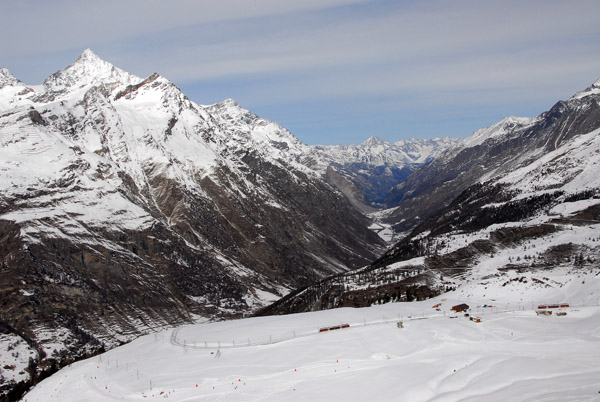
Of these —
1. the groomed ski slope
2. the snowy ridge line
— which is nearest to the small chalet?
the snowy ridge line

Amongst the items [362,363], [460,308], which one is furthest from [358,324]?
[362,363]

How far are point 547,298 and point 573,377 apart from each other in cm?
5233

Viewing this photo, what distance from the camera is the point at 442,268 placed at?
177 m

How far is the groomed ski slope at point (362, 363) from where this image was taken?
Answer: 5850 cm

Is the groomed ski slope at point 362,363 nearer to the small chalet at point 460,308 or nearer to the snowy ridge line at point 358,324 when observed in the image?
the snowy ridge line at point 358,324

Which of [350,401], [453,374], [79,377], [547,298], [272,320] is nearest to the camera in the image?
[350,401]

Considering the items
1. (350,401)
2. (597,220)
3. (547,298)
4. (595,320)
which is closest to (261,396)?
(350,401)

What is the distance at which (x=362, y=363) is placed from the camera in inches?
2633

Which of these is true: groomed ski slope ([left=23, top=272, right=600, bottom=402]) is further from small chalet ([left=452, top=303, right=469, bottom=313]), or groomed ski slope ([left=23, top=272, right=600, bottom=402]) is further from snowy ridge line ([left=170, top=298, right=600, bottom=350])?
small chalet ([left=452, top=303, right=469, bottom=313])

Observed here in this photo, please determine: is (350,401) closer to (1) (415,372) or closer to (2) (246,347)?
(1) (415,372)

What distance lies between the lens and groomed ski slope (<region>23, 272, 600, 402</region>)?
2303 inches

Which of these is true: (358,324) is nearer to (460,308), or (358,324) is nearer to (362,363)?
(460,308)

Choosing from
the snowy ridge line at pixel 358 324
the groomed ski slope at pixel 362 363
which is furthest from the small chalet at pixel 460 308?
the groomed ski slope at pixel 362 363

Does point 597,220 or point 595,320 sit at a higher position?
point 597,220
